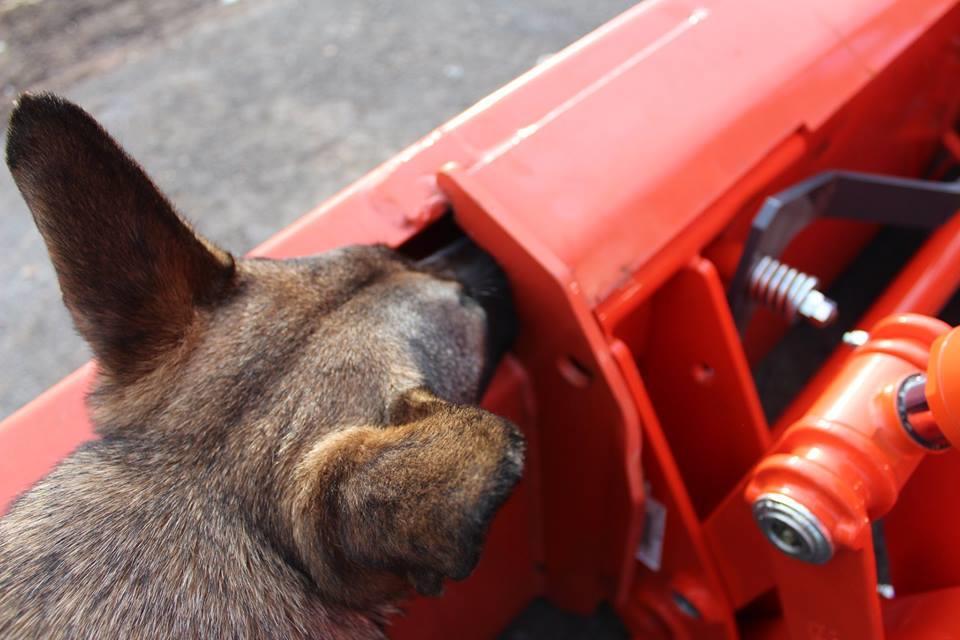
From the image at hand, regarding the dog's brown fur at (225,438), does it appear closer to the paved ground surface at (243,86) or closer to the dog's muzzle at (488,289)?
the dog's muzzle at (488,289)

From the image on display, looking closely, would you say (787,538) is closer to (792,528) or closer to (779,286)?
(792,528)

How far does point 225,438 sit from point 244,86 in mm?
3807

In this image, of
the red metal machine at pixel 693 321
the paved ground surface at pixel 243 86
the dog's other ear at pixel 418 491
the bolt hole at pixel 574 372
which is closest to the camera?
the dog's other ear at pixel 418 491

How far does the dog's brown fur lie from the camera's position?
1040mm

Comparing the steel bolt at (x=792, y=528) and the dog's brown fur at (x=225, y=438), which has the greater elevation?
the dog's brown fur at (x=225, y=438)

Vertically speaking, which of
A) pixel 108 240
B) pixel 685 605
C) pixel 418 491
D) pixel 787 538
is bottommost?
pixel 685 605

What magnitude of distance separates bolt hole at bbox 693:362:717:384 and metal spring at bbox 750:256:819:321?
210mm

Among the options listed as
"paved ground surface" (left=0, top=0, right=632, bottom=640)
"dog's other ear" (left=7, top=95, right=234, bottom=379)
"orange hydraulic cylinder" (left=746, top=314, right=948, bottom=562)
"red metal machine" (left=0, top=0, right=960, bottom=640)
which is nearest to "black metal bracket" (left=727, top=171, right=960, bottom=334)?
"red metal machine" (left=0, top=0, right=960, bottom=640)

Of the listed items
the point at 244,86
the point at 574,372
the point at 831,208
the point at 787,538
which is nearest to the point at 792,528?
the point at 787,538

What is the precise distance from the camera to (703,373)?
1555 mm

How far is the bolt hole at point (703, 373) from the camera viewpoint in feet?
5.04

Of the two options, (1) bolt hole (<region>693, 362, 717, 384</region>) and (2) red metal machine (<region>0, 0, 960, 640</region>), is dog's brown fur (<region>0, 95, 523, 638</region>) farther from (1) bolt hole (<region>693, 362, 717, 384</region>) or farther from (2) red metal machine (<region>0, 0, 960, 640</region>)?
(1) bolt hole (<region>693, 362, 717, 384</region>)

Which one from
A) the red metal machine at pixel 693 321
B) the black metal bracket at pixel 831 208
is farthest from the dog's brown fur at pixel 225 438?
the black metal bracket at pixel 831 208

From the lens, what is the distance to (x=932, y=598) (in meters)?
1.25
